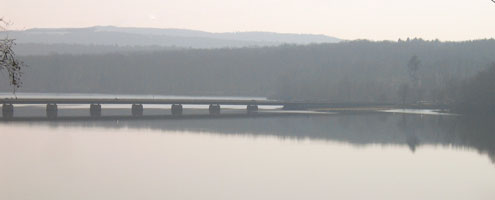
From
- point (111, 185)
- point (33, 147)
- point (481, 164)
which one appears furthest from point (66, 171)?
point (481, 164)

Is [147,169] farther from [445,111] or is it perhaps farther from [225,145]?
[445,111]

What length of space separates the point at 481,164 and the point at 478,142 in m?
22.0

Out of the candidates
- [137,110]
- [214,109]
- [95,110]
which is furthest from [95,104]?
[214,109]

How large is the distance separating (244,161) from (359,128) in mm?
47418

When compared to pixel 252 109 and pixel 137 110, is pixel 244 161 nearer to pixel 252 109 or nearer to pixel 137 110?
pixel 137 110

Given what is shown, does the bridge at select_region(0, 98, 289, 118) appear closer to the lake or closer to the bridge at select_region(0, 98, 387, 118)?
the bridge at select_region(0, 98, 387, 118)

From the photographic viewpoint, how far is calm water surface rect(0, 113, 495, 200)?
54188 mm

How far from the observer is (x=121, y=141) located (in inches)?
3521

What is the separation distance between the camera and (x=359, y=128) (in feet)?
382

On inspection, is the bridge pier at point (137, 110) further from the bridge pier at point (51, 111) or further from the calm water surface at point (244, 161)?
the calm water surface at point (244, 161)

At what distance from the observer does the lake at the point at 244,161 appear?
5419 centimetres

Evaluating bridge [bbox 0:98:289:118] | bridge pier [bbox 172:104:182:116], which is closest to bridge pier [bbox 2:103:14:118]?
bridge [bbox 0:98:289:118]

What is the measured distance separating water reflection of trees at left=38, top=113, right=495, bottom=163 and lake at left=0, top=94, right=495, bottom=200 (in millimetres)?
210

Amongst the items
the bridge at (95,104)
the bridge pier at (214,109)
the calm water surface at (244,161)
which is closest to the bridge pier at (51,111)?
the bridge at (95,104)
